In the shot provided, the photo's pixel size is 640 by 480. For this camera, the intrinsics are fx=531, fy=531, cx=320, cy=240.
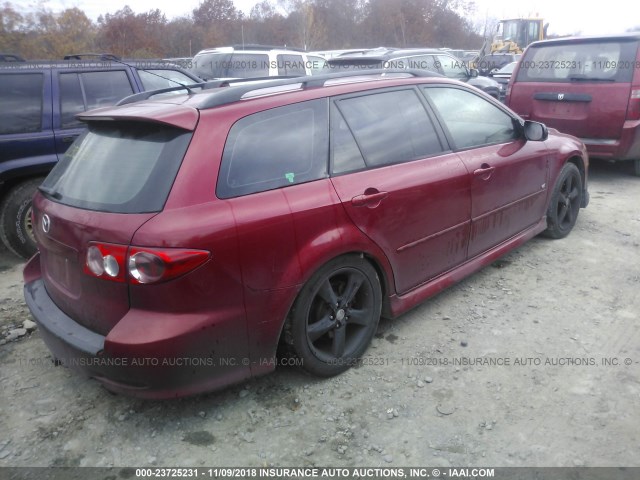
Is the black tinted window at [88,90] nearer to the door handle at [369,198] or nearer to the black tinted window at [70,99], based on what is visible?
the black tinted window at [70,99]

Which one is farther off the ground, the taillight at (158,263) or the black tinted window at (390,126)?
the black tinted window at (390,126)

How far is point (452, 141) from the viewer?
3713 millimetres

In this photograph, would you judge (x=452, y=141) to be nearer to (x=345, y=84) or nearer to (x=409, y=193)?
(x=409, y=193)

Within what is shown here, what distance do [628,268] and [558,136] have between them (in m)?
1.37

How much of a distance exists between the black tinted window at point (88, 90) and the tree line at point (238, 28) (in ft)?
50.7

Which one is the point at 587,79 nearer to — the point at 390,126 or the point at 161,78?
the point at 390,126

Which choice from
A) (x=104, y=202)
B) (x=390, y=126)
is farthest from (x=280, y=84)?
(x=104, y=202)

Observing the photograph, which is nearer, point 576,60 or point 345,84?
point 345,84

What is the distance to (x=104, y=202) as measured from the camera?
8.29 feet

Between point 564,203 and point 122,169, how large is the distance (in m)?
4.11

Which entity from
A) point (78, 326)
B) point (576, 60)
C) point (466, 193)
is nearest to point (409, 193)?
point (466, 193)

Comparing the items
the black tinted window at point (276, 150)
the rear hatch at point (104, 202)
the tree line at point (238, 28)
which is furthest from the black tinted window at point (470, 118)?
the tree line at point (238, 28)

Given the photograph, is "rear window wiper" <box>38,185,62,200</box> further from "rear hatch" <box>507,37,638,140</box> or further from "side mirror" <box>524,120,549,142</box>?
"rear hatch" <box>507,37,638,140</box>

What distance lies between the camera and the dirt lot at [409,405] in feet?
8.29
